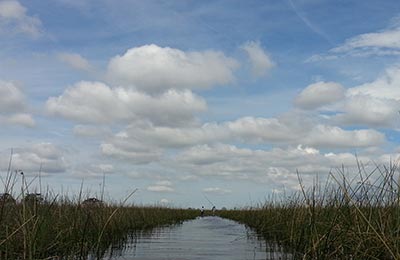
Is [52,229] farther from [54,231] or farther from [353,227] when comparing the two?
[353,227]

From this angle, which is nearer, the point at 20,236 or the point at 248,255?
the point at 20,236

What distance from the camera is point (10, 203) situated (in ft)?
32.3

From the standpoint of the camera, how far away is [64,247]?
9.91 meters

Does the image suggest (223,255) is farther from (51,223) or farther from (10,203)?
(10,203)

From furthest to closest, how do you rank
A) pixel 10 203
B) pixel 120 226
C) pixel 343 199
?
pixel 120 226 → pixel 10 203 → pixel 343 199

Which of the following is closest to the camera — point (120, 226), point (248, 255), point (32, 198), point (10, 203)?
point (10, 203)

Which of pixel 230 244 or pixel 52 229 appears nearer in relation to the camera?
pixel 52 229

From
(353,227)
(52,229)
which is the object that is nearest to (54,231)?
(52,229)

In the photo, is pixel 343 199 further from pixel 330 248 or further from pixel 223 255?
pixel 223 255

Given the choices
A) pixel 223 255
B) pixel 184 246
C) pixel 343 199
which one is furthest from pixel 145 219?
pixel 343 199

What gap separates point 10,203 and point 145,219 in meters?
14.9

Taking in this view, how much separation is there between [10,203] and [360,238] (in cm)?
645

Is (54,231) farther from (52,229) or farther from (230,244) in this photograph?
(230,244)

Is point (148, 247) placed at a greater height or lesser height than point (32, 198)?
lesser
